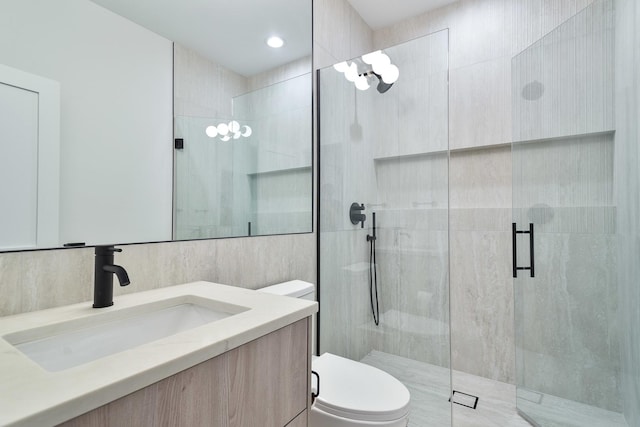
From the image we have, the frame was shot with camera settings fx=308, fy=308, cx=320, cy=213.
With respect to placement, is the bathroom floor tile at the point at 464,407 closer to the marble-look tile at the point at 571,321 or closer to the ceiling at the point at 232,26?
the marble-look tile at the point at 571,321

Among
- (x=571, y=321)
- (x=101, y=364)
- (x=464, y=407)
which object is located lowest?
(x=464, y=407)

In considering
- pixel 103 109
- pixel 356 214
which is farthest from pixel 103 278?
pixel 356 214

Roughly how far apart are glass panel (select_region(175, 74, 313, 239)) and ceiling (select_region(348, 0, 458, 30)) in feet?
3.12

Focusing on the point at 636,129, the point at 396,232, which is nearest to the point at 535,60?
the point at 636,129

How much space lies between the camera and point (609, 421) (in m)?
1.37

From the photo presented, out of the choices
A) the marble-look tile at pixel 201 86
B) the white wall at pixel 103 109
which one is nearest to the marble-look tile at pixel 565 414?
the white wall at pixel 103 109

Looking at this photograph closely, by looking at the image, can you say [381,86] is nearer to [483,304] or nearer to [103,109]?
[103,109]

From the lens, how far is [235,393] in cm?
Result: 62

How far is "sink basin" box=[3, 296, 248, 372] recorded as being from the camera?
0.65 m

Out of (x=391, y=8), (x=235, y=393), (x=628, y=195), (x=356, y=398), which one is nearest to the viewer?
(x=235, y=393)

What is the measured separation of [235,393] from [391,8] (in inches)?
104

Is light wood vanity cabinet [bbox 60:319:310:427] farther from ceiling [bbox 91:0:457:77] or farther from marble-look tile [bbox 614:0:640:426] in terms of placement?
marble-look tile [bbox 614:0:640:426]

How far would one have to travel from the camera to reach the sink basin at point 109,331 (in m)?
0.65

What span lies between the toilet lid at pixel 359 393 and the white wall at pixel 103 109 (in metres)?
0.86
